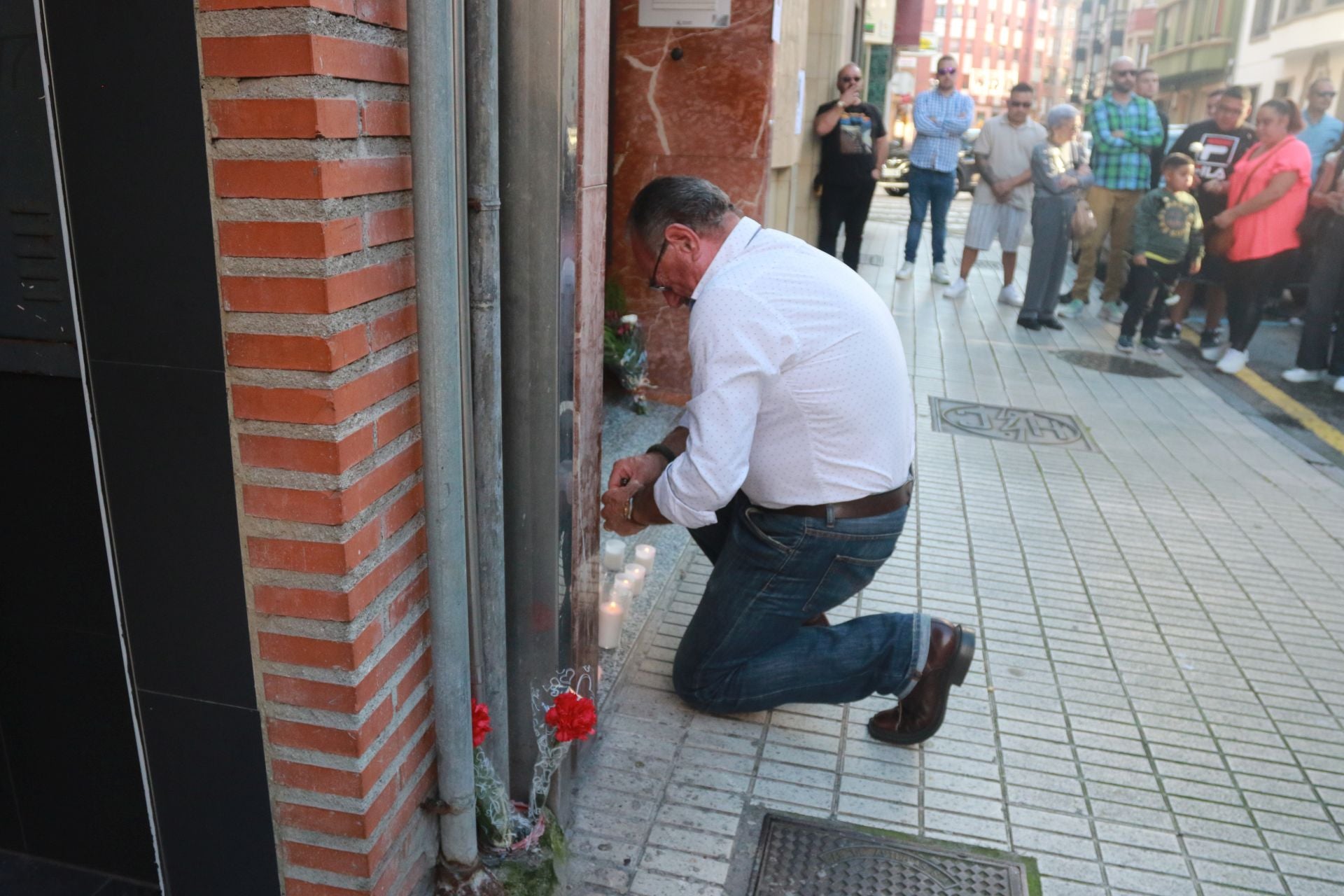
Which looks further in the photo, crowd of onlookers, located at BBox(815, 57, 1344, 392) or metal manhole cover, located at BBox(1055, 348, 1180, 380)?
crowd of onlookers, located at BBox(815, 57, 1344, 392)

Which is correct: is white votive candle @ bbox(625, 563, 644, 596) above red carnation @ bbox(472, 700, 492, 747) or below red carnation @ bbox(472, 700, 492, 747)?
below

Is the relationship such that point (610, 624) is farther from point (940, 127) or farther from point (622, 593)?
point (940, 127)

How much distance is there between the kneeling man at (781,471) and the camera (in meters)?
3.00

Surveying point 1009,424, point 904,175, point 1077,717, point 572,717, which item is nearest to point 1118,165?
point 1009,424

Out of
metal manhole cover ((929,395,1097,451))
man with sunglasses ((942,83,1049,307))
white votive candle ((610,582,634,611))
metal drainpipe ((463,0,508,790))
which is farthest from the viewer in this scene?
man with sunglasses ((942,83,1049,307))

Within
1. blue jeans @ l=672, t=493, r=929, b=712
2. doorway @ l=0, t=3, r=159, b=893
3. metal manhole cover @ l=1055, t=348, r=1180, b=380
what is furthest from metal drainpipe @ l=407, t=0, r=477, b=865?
metal manhole cover @ l=1055, t=348, r=1180, b=380

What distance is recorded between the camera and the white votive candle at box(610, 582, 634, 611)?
13.7 feet

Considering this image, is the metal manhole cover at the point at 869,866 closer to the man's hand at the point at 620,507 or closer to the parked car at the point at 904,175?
the man's hand at the point at 620,507

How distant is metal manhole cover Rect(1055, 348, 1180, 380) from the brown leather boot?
6.25 meters

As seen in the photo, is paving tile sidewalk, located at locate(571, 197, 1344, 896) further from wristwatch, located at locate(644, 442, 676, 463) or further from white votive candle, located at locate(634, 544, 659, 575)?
wristwatch, located at locate(644, 442, 676, 463)

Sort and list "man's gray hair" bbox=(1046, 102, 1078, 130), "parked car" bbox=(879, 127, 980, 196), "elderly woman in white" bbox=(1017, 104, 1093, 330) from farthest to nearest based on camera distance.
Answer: "parked car" bbox=(879, 127, 980, 196) < "man's gray hair" bbox=(1046, 102, 1078, 130) < "elderly woman in white" bbox=(1017, 104, 1093, 330)

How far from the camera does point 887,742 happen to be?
11.7ft

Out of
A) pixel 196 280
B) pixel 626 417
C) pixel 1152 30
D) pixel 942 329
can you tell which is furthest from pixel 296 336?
pixel 1152 30

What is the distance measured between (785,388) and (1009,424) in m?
4.68
